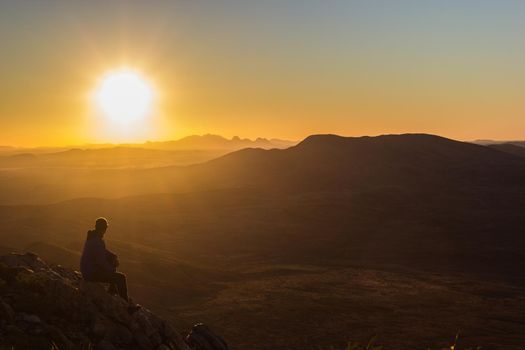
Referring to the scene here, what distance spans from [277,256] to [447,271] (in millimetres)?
18743

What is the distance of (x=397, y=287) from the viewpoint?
1767 inches

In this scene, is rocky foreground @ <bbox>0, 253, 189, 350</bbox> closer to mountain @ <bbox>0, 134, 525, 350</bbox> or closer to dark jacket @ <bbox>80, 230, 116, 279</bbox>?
dark jacket @ <bbox>80, 230, 116, 279</bbox>

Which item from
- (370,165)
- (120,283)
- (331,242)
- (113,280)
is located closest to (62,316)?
(113,280)

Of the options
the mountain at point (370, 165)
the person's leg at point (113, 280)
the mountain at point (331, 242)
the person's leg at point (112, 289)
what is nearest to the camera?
the person's leg at point (113, 280)

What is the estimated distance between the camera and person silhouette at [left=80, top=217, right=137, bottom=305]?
12.5m

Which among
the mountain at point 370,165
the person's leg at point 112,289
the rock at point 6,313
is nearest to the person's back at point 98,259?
the person's leg at point 112,289

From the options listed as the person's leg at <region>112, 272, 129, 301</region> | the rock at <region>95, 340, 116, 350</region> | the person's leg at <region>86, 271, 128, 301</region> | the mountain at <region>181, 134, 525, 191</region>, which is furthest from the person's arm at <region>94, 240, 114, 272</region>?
the mountain at <region>181, 134, 525, 191</region>

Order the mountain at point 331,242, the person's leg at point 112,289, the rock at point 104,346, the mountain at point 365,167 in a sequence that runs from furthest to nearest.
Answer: the mountain at point 365,167 → the mountain at point 331,242 → the person's leg at point 112,289 → the rock at point 104,346

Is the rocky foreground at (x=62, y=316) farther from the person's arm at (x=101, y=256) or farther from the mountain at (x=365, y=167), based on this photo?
the mountain at (x=365, y=167)

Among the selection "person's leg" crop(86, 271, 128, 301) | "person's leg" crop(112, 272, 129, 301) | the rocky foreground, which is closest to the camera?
the rocky foreground

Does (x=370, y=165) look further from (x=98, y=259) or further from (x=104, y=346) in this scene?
(x=104, y=346)

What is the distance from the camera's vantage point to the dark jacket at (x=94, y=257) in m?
12.5

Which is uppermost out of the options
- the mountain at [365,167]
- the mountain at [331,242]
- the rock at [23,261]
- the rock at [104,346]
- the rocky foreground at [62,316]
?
the mountain at [365,167]

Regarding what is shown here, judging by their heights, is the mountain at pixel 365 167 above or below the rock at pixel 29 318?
above
